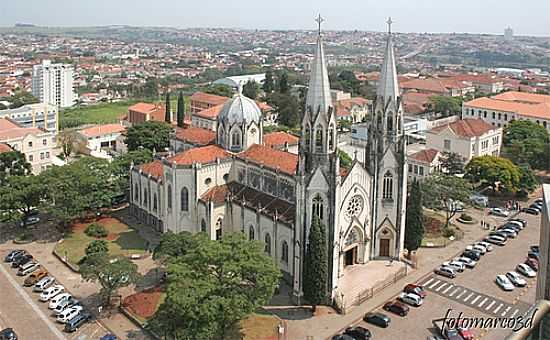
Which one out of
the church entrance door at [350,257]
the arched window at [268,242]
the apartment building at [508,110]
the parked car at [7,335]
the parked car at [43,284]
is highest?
the apartment building at [508,110]

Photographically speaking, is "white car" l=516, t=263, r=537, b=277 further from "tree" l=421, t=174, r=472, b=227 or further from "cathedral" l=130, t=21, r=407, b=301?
"cathedral" l=130, t=21, r=407, b=301

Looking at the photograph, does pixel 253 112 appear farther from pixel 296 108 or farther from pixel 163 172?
pixel 296 108

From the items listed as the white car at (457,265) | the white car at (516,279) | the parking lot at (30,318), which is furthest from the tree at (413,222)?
the parking lot at (30,318)

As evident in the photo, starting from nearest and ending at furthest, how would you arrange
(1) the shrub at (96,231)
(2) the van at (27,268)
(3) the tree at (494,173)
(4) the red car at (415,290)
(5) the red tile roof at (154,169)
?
(4) the red car at (415,290) < (2) the van at (27,268) < (1) the shrub at (96,231) < (5) the red tile roof at (154,169) < (3) the tree at (494,173)

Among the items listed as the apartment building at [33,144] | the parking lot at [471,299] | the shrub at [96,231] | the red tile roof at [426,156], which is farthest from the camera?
the apartment building at [33,144]

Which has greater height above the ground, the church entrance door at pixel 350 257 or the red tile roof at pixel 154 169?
the red tile roof at pixel 154 169

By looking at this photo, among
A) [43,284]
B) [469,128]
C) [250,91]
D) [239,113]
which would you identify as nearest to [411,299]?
[239,113]

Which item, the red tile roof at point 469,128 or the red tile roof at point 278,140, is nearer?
the red tile roof at point 278,140

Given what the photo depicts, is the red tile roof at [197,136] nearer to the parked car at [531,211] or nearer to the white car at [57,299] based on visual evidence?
the white car at [57,299]
